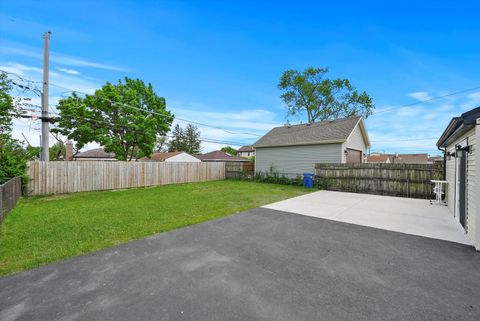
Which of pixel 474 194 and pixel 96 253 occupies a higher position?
pixel 474 194

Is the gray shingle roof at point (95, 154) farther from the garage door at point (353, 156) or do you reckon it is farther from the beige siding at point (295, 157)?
the garage door at point (353, 156)

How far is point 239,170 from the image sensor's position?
16.7m

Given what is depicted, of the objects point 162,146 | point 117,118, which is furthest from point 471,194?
point 162,146

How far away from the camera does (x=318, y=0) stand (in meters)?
9.66

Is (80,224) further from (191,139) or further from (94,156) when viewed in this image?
(191,139)

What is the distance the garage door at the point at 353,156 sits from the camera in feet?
42.7

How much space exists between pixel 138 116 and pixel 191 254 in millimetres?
18932

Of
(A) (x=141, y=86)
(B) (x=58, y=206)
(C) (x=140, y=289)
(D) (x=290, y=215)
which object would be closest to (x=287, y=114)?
(A) (x=141, y=86)

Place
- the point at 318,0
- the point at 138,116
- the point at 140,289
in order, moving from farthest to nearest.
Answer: the point at 138,116, the point at 318,0, the point at 140,289

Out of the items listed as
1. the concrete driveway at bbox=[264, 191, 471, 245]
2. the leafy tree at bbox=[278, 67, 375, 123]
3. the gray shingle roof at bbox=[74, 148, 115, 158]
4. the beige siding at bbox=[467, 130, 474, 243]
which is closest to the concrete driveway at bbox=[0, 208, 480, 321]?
the beige siding at bbox=[467, 130, 474, 243]

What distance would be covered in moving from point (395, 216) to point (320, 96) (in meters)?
20.3

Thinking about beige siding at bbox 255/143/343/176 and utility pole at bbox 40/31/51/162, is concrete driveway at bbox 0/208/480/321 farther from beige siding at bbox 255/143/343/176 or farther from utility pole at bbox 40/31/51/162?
utility pole at bbox 40/31/51/162

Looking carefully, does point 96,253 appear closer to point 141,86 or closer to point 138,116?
point 138,116

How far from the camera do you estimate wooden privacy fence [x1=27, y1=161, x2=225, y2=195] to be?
8.77 metres
